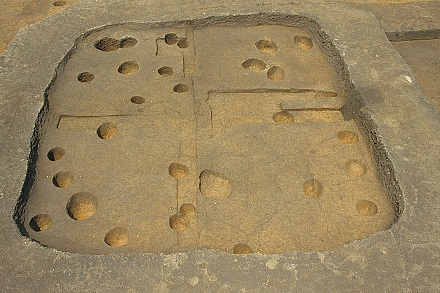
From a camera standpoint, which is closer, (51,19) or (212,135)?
(212,135)

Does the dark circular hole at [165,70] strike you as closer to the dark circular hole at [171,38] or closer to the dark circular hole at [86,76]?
the dark circular hole at [171,38]

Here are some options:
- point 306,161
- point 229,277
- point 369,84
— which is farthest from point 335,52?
point 229,277

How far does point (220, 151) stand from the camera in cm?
291

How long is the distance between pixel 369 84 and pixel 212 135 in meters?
1.12

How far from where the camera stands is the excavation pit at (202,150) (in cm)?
252

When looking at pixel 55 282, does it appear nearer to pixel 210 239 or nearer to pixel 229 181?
pixel 210 239

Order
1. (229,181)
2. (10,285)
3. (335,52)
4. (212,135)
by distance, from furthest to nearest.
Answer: (335,52)
(212,135)
(229,181)
(10,285)

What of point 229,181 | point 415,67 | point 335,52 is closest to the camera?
point 229,181

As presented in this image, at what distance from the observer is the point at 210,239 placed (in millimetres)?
2480

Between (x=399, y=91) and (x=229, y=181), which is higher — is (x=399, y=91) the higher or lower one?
the higher one

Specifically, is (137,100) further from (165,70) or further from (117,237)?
(117,237)

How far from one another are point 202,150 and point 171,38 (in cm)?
125

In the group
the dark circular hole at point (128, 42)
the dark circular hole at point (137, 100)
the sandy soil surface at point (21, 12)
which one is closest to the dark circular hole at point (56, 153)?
the dark circular hole at point (137, 100)

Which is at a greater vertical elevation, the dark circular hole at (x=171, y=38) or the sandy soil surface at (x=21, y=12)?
the dark circular hole at (x=171, y=38)
